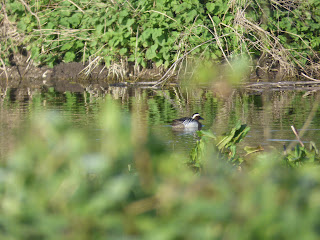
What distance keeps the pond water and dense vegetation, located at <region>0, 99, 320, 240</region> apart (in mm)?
5779

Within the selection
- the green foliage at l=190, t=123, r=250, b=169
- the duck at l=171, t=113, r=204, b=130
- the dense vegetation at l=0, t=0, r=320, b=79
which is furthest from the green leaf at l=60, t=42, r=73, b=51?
the green foliage at l=190, t=123, r=250, b=169

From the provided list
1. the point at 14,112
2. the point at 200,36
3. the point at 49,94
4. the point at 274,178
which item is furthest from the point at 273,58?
the point at 274,178

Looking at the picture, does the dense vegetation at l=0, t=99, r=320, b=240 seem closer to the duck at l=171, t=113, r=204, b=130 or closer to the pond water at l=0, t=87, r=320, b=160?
the pond water at l=0, t=87, r=320, b=160

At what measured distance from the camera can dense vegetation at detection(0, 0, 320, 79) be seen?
A: 15.8 meters

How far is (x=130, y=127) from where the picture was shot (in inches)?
74.0

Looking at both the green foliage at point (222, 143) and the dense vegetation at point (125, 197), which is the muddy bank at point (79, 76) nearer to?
the green foliage at point (222, 143)

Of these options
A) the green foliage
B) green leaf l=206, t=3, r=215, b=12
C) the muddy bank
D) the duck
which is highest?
green leaf l=206, t=3, r=215, b=12

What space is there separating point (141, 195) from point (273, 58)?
15016 millimetres

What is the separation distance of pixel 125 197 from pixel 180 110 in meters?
10.1

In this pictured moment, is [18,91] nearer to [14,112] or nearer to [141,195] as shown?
[14,112]

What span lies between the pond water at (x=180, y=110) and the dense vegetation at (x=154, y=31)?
4.70 feet

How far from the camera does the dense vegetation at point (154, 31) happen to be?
15773mm

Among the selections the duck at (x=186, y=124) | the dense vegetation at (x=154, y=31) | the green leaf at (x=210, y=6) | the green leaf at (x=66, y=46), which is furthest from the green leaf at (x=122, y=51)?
the duck at (x=186, y=124)

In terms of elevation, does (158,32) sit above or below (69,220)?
above
